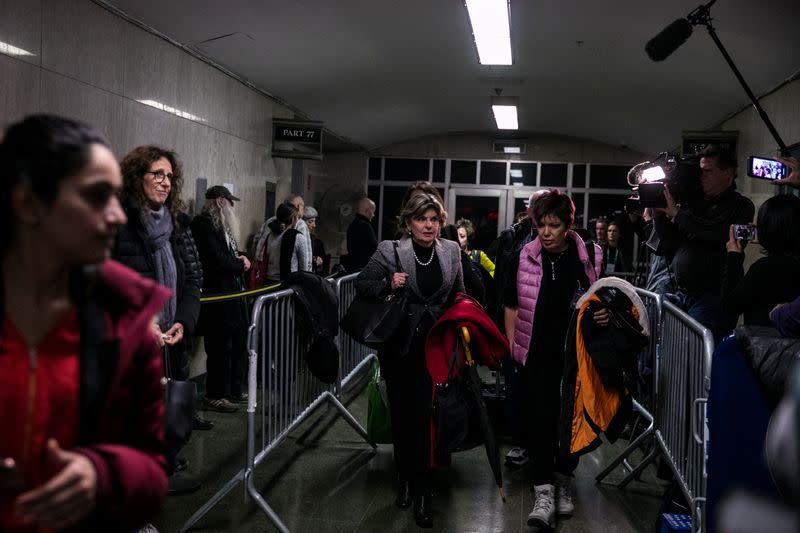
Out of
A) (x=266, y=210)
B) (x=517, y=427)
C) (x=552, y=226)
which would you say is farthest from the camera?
(x=266, y=210)

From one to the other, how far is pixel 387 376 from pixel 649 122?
32.5 feet

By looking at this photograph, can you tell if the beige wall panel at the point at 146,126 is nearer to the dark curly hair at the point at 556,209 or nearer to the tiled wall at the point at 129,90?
the tiled wall at the point at 129,90

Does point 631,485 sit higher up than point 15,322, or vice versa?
point 15,322

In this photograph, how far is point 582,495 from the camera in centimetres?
454

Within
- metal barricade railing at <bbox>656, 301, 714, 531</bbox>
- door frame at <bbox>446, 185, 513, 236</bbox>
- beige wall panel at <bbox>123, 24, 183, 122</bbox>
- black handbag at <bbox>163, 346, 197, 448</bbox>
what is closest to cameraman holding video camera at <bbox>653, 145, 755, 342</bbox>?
Answer: metal barricade railing at <bbox>656, 301, 714, 531</bbox>

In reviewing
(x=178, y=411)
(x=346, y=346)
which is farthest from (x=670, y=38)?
(x=178, y=411)

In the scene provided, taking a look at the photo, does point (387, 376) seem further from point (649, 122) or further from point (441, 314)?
point (649, 122)

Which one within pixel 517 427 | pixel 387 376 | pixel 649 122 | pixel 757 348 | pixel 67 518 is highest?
pixel 649 122

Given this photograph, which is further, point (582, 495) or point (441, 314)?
point (582, 495)

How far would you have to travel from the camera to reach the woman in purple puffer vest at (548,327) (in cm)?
416

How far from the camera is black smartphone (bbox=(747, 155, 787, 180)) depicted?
14.8 ft

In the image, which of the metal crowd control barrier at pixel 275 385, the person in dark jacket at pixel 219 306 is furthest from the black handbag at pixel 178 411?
the person in dark jacket at pixel 219 306

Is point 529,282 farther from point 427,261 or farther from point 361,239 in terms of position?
point 361,239

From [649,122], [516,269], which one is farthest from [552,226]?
[649,122]
